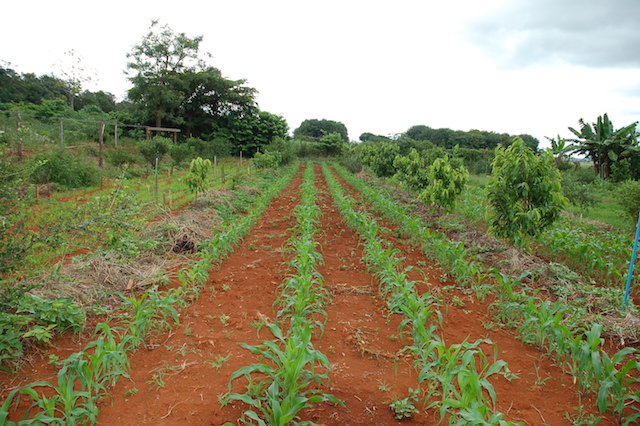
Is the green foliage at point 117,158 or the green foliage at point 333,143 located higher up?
the green foliage at point 333,143

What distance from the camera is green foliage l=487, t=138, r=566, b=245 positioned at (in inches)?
235

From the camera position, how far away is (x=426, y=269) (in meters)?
5.73

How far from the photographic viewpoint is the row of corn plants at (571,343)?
2566 mm

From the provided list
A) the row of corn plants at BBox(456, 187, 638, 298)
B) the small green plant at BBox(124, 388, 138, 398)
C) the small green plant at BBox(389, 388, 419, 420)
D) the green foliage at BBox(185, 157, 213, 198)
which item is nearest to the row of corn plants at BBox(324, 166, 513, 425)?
the small green plant at BBox(389, 388, 419, 420)

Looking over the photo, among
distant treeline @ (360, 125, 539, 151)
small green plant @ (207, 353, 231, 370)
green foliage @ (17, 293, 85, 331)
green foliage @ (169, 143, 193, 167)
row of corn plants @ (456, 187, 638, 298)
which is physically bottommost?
small green plant @ (207, 353, 231, 370)

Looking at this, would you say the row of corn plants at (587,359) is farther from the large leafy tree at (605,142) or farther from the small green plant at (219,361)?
the large leafy tree at (605,142)

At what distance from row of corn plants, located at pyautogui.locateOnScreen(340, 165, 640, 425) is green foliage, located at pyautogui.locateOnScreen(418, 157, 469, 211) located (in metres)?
3.10

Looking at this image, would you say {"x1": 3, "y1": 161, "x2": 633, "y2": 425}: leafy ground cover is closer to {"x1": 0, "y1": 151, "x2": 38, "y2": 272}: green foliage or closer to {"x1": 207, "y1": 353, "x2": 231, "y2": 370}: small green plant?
{"x1": 207, "y1": 353, "x2": 231, "y2": 370}: small green plant

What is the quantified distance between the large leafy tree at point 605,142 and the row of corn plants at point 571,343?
65.1ft

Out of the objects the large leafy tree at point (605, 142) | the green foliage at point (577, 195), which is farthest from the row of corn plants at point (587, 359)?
the large leafy tree at point (605, 142)

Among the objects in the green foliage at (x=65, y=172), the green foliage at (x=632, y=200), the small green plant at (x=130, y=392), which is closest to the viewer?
the small green plant at (x=130, y=392)

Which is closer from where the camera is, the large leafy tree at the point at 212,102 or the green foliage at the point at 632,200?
the green foliage at the point at 632,200

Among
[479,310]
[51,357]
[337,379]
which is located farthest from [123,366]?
[479,310]

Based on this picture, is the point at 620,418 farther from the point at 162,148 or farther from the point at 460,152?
the point at 460,152
